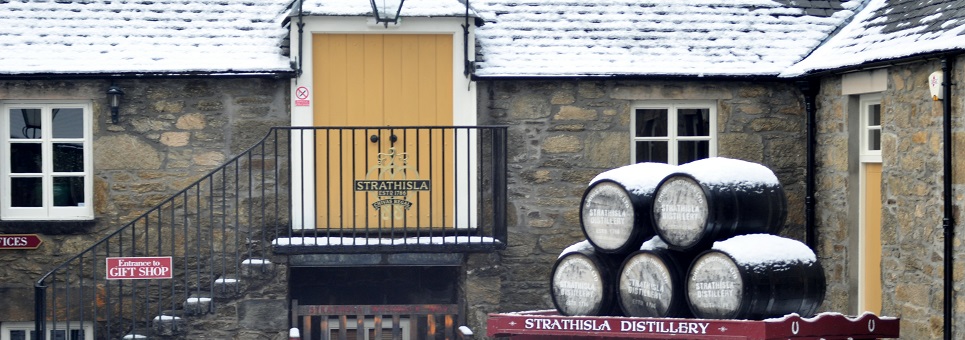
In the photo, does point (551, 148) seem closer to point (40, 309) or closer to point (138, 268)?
point (138, 268)

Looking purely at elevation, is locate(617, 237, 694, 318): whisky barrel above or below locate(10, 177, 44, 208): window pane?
below

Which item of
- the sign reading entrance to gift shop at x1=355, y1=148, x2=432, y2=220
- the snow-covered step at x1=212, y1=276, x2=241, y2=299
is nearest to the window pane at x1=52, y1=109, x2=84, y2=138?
the snow-covered step at x1=212, y1=276, x2=241, y2=299

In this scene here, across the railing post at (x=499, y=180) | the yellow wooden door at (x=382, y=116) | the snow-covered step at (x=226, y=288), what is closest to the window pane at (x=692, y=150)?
the railing post at (x=499, y=180)

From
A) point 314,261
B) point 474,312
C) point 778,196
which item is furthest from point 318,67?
point 778,196

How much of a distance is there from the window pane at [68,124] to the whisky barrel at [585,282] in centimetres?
514

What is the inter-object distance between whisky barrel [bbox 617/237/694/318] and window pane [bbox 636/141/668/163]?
4.19 meters

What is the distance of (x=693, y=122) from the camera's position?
11734 millimetres

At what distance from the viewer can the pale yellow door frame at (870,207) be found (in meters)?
10.4

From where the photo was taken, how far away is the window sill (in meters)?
11.2

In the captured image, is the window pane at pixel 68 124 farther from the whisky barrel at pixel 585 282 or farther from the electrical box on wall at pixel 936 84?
the electrical box on wall at pixel 936 84

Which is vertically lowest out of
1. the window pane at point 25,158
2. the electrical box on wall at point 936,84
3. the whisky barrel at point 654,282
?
the whisky barrel at point 654,282

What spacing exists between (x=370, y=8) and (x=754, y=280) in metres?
5.16

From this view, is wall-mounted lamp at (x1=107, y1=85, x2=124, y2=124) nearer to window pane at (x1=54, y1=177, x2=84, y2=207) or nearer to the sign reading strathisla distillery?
window pane at (x1=54, y1=177, x2=84, y2=207)

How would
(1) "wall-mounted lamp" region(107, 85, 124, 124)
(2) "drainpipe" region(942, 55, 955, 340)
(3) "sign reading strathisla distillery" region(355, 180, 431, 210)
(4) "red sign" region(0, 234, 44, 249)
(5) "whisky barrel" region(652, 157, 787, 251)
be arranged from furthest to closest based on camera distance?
1. (4) "red sign" region(0, 234, 44, 249)
2. (1) "wall-mounted lamp" region(107, 85, 124, 124)
3. (3) "sign reading strathisla distillery" region(355, 180, 431, 210)
4. (2) "drainpipe" region(942, 55, 955, 340)
5. (5) "whisky barrel" region(652, 157, 787, 251)
